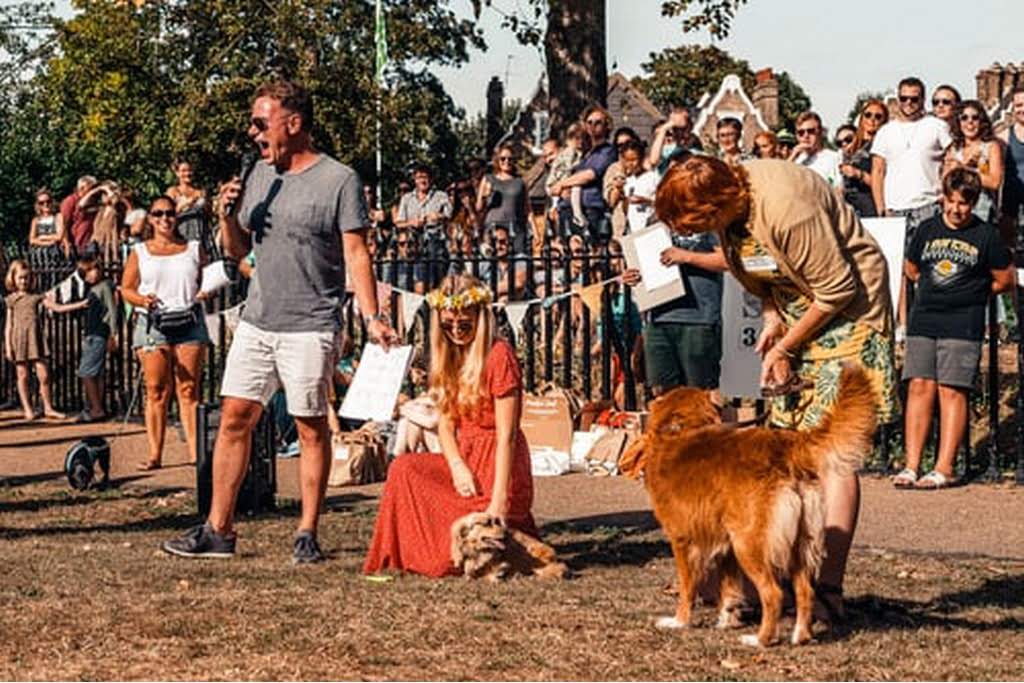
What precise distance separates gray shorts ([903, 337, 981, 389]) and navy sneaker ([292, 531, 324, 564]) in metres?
4.62

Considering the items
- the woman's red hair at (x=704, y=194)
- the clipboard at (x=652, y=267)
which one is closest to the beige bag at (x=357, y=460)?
the clipboard at (x=652, y=267)

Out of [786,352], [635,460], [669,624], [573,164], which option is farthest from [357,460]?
[786,352]

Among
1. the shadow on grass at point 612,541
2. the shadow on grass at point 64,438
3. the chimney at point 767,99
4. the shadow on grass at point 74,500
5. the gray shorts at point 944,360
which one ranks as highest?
the chimney at point 767,99

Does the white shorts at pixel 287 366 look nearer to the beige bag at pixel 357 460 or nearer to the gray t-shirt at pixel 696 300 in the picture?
the gray t-shirt at pixel 696 300

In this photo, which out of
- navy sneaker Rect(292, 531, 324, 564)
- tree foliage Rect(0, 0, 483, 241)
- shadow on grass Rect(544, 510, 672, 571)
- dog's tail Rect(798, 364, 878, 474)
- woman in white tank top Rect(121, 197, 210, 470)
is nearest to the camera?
dog's tail Rect(798, 364, 878, 474)

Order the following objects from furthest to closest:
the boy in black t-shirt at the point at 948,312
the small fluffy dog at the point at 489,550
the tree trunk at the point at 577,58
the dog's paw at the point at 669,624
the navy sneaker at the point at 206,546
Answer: the tree trunk at the point at 577,58
the boy in black t-shirt at the point at 948,312
the navy sneaker at the point at 206,546
the small fluffy dog at the point at 489,550
the dog's paw at the point at 669,624

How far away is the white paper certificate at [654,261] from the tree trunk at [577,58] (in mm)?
8398

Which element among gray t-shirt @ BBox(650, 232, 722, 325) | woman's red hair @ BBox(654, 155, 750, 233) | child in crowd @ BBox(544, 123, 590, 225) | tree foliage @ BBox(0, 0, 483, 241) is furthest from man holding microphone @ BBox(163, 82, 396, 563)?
tree foliage @ BBox(0, 0, 483, 241)

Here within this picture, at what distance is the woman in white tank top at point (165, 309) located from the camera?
1399 centimetres

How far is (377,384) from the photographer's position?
994cm

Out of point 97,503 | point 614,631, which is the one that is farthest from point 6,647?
point 97,503

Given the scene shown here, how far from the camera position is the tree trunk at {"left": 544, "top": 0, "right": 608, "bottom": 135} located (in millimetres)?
21203

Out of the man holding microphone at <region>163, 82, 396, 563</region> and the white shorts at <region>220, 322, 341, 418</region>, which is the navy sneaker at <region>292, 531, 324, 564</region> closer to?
the man holding microphone at <region>163, 82, 396, 563</region>

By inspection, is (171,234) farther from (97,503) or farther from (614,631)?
(614,631)
